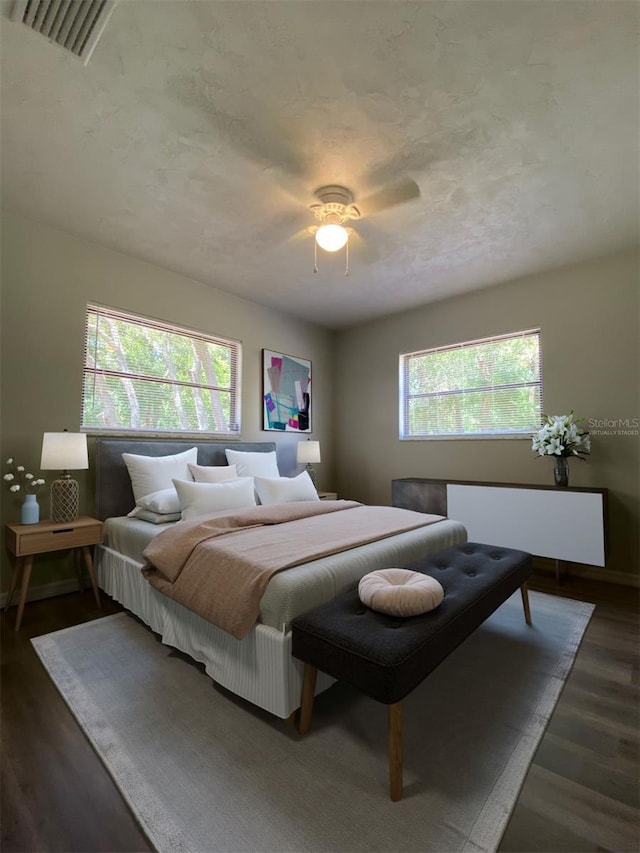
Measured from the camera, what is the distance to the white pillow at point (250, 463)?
3727 mm

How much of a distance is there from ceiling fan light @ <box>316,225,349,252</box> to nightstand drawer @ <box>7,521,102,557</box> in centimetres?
249

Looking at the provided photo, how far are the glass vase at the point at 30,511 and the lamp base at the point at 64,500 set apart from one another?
0.10 m

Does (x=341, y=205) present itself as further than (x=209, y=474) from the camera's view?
No

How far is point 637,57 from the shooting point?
5.43 ft

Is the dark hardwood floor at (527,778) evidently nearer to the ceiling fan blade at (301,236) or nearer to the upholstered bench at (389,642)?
the upholstered bench at (389,642)

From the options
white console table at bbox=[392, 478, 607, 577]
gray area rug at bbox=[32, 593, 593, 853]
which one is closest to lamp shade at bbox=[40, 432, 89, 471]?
gray area rug at bbox=[32, 593, 593, 853]

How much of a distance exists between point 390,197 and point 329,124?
27.3 inches

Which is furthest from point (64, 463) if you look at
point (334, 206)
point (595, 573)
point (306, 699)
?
point (595, 573)

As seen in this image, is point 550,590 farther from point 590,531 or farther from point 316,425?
point 316,425

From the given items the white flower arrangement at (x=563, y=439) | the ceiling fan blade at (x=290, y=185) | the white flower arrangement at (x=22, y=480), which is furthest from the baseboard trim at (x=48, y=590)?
the white flower arrangement at (x=563, y=439)

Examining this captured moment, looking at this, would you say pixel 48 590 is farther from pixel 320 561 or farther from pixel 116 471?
pixel 320 561

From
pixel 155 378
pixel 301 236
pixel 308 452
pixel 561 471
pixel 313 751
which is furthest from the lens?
pixel 308 452

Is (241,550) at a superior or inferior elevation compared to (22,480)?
inferior

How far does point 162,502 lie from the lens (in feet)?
9.18
